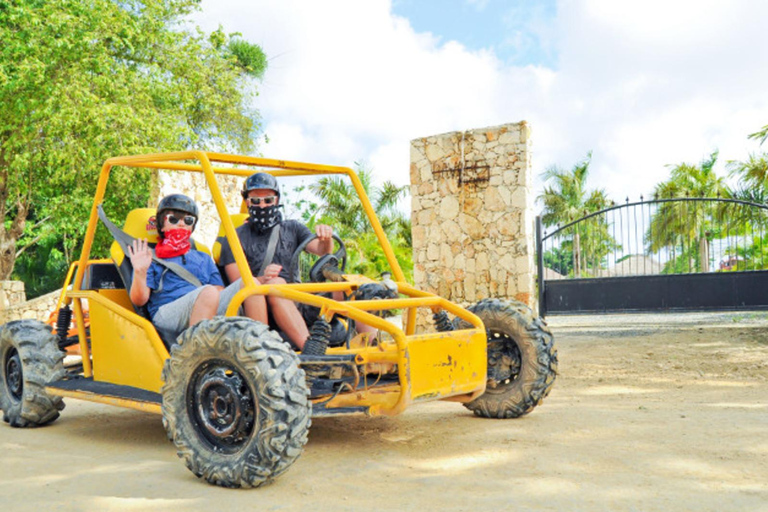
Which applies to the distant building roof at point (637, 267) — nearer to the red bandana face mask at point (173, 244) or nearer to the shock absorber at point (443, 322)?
the shock absorber at point (443, 322)

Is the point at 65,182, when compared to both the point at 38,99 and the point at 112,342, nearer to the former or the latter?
the point at 38,99

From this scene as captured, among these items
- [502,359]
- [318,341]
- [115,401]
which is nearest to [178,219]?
[115,401]

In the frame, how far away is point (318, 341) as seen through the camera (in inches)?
166

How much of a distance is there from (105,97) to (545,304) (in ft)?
37.6

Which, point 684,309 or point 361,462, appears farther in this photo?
point 684,309

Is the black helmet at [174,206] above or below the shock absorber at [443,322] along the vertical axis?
above

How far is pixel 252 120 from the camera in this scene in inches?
927

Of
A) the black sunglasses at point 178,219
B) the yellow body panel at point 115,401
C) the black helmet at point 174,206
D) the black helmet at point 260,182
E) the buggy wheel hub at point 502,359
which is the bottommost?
the yellow body panel at point 115,401

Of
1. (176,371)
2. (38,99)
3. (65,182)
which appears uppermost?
(38,99)

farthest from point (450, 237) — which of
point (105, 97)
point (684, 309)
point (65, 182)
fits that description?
point (65, 182)

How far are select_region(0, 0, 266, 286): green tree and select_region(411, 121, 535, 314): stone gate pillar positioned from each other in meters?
8.25

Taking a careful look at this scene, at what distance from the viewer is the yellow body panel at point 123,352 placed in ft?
15.0

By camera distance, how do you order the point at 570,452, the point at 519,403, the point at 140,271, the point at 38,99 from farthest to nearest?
1. the point at 38,99
2. the point at 519,403
3. the point at 140,271
4. the point at 570,452

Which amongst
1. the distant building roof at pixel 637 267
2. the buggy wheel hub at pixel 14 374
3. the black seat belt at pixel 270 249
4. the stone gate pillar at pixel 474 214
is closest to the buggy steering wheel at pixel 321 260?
the black seat belt at pixel 270 249
